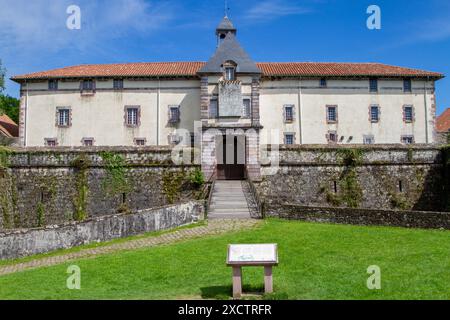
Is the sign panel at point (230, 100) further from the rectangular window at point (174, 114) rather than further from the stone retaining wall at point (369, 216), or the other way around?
the stone retaining wall at point (369, 216)

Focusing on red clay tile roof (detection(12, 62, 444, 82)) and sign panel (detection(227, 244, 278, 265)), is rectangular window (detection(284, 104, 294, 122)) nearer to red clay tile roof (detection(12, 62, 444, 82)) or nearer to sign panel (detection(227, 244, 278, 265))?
red clay tile roof (detection(12, 62, 444, 82))

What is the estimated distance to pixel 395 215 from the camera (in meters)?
20.7

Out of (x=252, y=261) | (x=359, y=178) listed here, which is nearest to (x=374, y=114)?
(x=359, y=178)

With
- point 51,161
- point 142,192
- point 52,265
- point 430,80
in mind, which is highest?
point 430,80

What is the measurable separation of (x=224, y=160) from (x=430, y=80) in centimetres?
1895

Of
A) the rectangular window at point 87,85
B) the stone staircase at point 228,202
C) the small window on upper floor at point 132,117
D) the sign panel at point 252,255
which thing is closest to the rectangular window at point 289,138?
the stone staircase at point 228,202

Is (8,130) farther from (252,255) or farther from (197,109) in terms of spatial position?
(252,255)

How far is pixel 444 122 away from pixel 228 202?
100 feet

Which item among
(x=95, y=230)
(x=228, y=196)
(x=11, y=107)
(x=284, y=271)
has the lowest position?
(x=284, y=271)

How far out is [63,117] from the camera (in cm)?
3850

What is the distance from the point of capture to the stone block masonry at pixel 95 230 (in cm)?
1815

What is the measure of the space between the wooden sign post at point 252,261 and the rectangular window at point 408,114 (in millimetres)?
31403

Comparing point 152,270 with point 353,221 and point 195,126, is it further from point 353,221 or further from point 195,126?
point 195,126

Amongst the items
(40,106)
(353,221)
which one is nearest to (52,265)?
(353,221)
